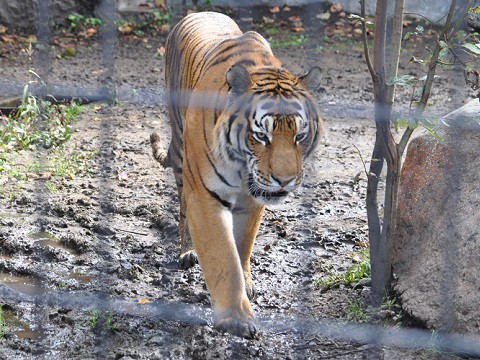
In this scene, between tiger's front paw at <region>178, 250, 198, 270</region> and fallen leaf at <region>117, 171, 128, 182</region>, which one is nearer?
tiger's front paw at <region>178, 250, 198, 270</region>

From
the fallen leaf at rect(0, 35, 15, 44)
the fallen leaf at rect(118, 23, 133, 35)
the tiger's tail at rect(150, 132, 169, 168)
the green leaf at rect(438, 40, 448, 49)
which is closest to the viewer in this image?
the green leaf at rect(438, 40, 448, 49)

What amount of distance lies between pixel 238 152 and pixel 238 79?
0.98ft

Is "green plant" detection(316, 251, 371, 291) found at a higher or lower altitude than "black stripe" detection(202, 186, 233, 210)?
lower

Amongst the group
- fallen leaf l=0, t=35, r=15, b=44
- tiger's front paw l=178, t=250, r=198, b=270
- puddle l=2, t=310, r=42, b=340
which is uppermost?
tiger's front paw l=178, t=250, r=198, b=270

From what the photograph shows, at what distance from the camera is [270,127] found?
107 inches

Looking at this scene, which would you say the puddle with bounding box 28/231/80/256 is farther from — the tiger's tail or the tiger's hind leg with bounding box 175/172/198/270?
the tiger's tail

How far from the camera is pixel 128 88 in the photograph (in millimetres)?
6457

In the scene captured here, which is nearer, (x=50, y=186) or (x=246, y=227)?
(x=246, y=227)

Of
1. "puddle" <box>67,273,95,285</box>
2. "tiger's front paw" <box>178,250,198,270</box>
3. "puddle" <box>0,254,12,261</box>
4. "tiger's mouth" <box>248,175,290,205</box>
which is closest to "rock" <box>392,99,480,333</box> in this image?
"tiger's mouth" <box>248,175,290,205</box>

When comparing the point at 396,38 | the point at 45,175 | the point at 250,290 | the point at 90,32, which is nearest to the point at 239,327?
the point at 250,290

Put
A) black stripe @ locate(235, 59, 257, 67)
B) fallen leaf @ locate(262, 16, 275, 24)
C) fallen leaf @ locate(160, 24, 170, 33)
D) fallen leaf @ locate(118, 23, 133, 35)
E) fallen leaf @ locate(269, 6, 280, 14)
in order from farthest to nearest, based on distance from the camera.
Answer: fallen leaf @ locate(269, 6, 280, 14), fallen leaf @ locate(262, 16, 275, 24), fallen leaf @ locate(160, 24, 170, 33), fallen leaf @ locate(118, 23, 133, 35), black stripe @ locate(235, 59, 257, 67)

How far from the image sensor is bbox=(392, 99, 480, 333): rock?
2.64 metres

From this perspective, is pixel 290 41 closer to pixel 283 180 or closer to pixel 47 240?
pixel 47 240

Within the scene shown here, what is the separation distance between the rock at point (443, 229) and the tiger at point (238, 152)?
533mm
